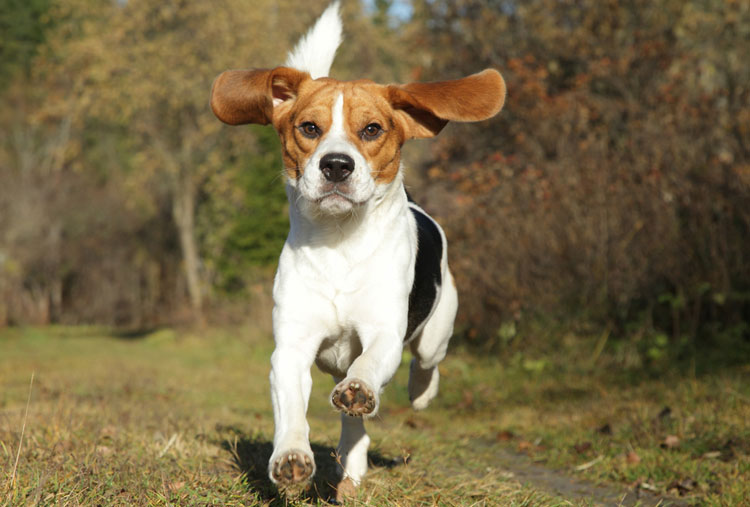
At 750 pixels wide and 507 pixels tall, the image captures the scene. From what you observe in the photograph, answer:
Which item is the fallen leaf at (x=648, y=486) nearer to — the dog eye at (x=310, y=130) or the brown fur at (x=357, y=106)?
the brown fur at (x=357, y=106)

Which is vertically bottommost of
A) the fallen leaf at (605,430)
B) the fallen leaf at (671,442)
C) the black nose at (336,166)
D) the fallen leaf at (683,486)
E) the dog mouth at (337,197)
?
the fallen leaf at (605,430)

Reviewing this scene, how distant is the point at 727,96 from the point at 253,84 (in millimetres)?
7548

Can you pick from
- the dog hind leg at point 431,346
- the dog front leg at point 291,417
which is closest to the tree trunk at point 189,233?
the dog hind leg at point 431,346

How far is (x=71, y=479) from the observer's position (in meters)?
3.34

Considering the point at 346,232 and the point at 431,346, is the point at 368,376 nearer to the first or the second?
the point at 346,232

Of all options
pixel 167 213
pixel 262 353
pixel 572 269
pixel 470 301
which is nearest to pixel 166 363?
pixel 262 353

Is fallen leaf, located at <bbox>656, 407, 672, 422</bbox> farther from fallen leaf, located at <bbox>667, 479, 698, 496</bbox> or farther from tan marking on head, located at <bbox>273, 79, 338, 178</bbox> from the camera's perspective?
tan marking on head, located at <bbox>273, 79, 338, 178</bbox>

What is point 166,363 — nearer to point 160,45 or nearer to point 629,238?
point 629,238

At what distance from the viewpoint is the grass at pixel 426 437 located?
141 inches

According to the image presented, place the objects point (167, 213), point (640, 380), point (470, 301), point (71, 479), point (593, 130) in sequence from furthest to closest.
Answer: point (167, 213) → point (593, 130) → point (470, 301) → point (640, 380) → point (71, 479)

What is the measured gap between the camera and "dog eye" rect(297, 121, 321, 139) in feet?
11.9

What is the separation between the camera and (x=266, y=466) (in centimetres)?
414

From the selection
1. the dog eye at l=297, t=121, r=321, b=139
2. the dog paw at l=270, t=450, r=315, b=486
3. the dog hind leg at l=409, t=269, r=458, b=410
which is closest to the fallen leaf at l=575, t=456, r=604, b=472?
the dog hind leg at l=409, t=269, r=458, b=410

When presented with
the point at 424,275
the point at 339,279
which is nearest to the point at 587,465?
the point at 424,275
